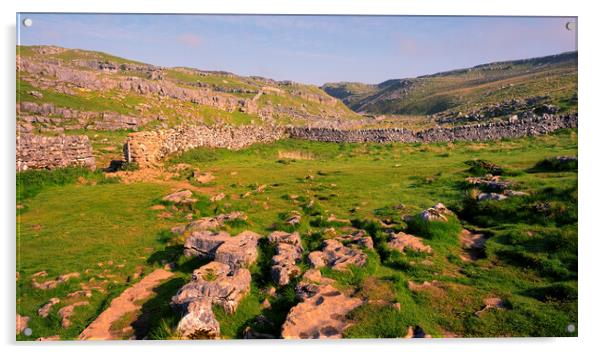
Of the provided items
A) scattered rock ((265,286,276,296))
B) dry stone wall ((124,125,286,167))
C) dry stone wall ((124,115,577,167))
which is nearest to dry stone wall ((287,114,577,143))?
dry stone wall ((124,115,577,167))

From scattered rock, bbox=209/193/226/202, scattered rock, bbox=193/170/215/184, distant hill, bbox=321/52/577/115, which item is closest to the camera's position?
scattered rock, bbox=209/193/226/202

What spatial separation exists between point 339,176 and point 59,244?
31.9ft

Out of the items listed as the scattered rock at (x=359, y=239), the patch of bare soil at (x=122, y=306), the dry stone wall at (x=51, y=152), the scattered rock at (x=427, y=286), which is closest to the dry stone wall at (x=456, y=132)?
the scattered rock at (x=359, y=239)

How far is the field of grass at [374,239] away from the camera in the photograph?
225 inches

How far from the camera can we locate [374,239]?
8.09 meters

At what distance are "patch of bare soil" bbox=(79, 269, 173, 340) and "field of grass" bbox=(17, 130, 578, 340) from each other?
→ 0.21 metres

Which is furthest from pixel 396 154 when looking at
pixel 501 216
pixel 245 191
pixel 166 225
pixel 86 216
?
pixel 86 216

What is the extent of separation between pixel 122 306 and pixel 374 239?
206 inches

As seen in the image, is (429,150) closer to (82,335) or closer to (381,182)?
(381,182)

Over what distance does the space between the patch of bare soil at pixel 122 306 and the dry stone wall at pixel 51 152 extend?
831cm

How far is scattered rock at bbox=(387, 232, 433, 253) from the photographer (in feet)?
24.3

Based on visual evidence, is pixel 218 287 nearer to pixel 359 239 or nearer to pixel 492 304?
pixel 359 239

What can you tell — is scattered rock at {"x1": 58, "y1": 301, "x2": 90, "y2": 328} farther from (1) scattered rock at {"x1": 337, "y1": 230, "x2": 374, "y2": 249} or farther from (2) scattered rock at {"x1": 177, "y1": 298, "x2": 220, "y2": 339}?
(1) scattered rock at {"x1": 337, "y1": 230, "x2": 374, "y2": 249}

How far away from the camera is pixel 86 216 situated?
32.8 feet
